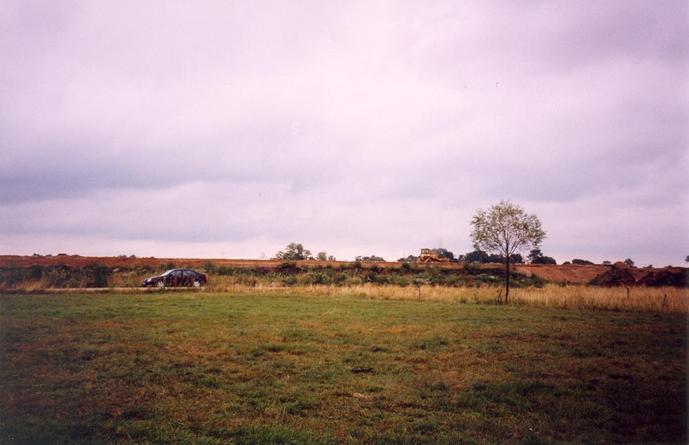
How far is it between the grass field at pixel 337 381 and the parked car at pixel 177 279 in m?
19.6

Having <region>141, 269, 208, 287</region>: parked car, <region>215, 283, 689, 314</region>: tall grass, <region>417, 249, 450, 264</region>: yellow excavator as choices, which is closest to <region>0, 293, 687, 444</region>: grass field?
<region>215, 283, 689, 314</region>: tall grass

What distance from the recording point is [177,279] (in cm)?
3759

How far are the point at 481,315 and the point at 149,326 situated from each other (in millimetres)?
13727

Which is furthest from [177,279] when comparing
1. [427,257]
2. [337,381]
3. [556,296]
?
[427,257]

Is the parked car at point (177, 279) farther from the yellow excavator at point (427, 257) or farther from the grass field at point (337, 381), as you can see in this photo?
the yellow excavator at point (427, 257)

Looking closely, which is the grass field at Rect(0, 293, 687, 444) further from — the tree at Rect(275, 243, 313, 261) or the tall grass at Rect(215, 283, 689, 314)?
the tree at Rect(275, 243, 313, 261)

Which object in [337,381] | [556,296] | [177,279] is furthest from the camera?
[177,279]

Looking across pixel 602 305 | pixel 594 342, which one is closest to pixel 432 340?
pixel 594 342

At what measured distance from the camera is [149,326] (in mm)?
15508

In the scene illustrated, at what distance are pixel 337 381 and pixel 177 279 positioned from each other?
31925 millimetres

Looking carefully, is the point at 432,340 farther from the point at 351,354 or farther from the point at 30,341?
the point at 30,341

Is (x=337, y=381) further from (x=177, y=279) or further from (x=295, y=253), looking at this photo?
(x=295, y=253)

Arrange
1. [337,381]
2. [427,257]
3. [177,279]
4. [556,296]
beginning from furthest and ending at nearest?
[427,257] < [177,279] < [556,296] < [337,381]

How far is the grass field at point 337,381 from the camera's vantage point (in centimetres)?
650
